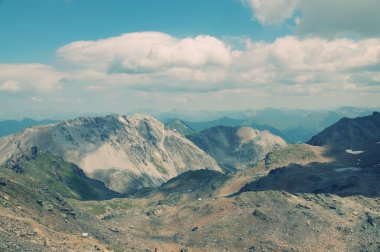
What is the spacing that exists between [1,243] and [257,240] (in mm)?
108833

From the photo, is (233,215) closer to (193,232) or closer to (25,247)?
(193,232)

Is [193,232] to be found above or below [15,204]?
below

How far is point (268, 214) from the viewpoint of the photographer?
628 ft

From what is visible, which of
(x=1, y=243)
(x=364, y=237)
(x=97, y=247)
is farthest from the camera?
(x=364, y=237)

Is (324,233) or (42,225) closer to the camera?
(42,225)

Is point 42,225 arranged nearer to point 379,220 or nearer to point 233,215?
point 233,215

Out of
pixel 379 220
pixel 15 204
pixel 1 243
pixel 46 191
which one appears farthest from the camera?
pixel 379 220

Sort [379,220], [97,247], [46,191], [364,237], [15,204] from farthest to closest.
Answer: [379,220]
[364,237]
[46,191]
[15,204]
[97,247]

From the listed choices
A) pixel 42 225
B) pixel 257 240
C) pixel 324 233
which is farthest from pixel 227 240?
pixel 42 225

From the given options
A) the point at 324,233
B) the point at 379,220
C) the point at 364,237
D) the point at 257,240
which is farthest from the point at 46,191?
the point at 379,220

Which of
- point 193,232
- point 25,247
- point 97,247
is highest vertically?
point 25,247

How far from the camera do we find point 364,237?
6880 inches

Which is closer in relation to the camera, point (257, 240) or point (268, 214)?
point (257, 240)

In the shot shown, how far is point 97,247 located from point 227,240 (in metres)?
72.2
